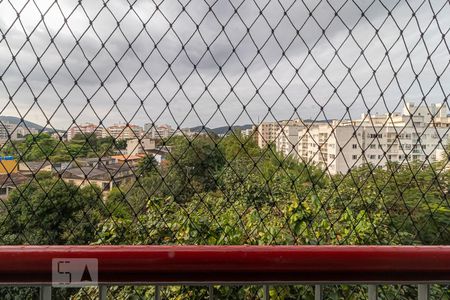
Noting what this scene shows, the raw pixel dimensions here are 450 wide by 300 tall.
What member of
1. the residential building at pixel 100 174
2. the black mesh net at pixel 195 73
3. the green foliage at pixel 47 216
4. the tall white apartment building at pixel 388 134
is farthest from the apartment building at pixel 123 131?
the tall white apartment building at pixel 388 134

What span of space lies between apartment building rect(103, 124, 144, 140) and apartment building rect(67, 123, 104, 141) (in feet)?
0.12

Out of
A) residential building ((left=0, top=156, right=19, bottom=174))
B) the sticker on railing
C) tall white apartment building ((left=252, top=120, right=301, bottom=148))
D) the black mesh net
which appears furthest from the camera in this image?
tall white apartment building ((left=252, top=120, right=301, bottom=148))

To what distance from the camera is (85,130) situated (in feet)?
3.92

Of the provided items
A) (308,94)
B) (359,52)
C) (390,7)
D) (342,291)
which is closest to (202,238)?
(342,291)

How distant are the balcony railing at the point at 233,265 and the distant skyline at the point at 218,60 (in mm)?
639

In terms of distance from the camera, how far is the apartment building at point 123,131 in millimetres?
1130

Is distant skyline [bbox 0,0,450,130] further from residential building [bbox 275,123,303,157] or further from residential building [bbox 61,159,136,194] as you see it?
residential building [bbox 61,159,136,194]

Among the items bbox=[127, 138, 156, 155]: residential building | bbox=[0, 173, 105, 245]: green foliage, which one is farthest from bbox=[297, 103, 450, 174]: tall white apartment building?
bbox=[0, 173, 105, 245]: green foliage

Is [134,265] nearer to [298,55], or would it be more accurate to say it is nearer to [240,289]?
[240,289]

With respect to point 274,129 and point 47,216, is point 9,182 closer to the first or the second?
point 47,216

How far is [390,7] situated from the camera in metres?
1.13

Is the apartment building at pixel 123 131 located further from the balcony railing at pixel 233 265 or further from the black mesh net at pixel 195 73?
the balcony railing at pixel 233 265

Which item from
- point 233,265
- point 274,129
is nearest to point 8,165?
point 233,265

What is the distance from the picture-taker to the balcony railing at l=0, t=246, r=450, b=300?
1.79 feet
